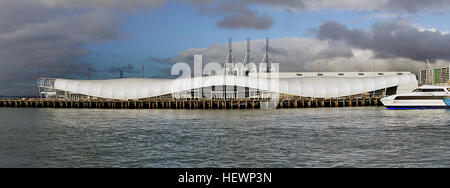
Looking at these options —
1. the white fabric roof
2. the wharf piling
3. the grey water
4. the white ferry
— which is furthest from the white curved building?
the grey water

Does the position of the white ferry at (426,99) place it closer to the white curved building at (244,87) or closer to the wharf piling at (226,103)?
the wharf piling at (226,103)

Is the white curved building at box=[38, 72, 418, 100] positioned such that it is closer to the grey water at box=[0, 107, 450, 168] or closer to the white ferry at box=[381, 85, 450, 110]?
the white ferry at box=[381, 85, 450, 110]

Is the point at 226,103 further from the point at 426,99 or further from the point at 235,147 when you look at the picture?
the point at 235,147

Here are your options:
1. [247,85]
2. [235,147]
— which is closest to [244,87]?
[247,85]

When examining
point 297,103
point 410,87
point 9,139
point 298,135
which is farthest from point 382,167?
point 410,87

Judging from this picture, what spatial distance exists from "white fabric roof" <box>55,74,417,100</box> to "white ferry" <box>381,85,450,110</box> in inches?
774

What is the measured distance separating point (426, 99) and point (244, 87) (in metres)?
30.8

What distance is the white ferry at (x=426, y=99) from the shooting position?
174ft

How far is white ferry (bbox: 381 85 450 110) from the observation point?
53.2m

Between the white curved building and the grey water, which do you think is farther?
the white curved building
